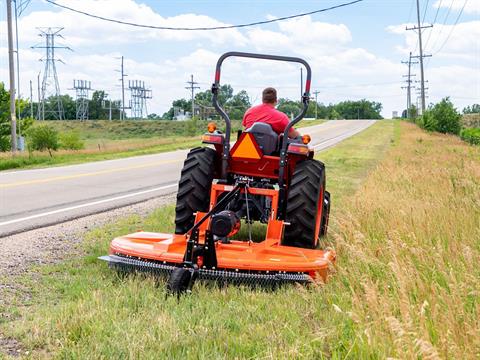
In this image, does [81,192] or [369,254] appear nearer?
[369,254]

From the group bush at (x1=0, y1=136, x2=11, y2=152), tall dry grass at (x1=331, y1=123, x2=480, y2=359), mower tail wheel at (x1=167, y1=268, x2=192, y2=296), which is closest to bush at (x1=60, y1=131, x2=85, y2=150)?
bush at (x1=0, y1=136, x2=11, y2=152)

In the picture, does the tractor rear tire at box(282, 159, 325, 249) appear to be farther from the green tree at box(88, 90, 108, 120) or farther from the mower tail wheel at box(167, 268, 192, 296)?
the green tree at box(88, 90, 108, 120)

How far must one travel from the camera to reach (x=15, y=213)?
29.2ft

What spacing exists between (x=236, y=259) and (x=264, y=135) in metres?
1.87

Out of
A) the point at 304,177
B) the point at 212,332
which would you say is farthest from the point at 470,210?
the point at 212,332

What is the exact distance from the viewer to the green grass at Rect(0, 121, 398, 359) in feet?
11.2

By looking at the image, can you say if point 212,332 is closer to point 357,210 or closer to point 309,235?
point 309,235

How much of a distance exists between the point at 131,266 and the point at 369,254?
2001mm

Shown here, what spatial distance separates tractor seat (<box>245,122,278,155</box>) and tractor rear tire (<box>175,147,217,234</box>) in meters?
0.58

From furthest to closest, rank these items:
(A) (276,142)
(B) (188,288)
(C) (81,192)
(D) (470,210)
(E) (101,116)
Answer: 1. (E) (101,116)
2. (C) (81,192)
3. (D) (470,210)
4. (A) (276,142)
5. (B) (188,288)

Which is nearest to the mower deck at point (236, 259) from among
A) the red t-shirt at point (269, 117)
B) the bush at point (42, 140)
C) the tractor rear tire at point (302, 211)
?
the tractor rear tire at point (302, 211)

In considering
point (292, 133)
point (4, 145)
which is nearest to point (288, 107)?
point (292, 133)

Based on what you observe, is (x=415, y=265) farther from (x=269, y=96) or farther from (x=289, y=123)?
(x=269, y=96)

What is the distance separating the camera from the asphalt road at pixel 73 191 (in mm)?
8758
